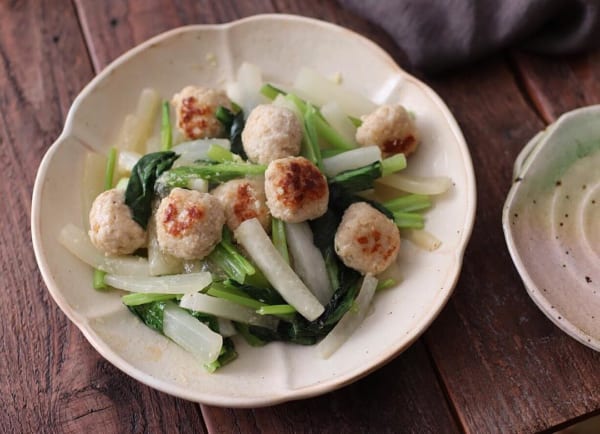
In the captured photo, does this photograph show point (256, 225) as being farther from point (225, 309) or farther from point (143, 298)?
point (143, 298)

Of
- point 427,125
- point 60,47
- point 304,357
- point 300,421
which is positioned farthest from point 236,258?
point 60,47

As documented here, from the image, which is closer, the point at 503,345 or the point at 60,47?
the point at 503,345

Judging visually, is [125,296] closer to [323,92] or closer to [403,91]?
[323,92]

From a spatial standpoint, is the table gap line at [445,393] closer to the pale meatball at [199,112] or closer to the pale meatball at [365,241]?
the pale meatball at [365,241]

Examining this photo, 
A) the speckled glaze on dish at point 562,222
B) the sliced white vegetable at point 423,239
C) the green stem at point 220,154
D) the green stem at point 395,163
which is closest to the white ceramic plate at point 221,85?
the sliced white vegetable at point 423,239

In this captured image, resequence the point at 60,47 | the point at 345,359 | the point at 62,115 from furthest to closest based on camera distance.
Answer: the point at 60,47 → the point at 62,115 → the point at 345,359

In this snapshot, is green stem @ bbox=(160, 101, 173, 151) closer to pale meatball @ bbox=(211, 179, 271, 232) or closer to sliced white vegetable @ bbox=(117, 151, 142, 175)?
sliced white vegetable @ bbox=(117, 151, 142, 175)
